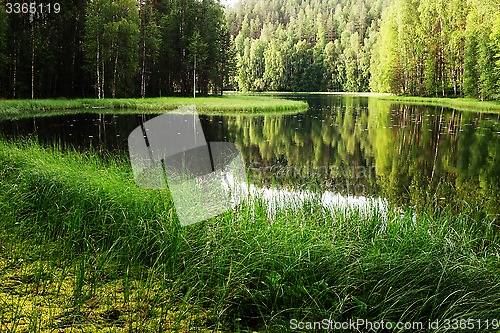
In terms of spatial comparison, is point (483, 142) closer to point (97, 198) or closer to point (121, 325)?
point (97, 198)

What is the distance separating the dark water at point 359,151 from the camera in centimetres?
805

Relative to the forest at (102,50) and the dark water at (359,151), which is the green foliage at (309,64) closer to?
the forest at (102,50)

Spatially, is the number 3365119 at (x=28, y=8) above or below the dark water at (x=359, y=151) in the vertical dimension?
above

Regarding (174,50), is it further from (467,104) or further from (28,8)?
(467,104)

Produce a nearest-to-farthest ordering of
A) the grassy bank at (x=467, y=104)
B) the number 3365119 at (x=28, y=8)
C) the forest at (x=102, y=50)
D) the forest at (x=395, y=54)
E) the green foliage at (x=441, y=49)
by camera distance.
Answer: the number 3365119 at (x=28, y=8) < the grassy bank at (x=467, y=104) < the forest at (x=102, y=50) < the green foliage at (x=441, y=49) < the forest at (x=395, y=54)

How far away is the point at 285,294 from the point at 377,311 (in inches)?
24.9

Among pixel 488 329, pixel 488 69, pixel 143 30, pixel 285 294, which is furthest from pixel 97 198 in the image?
pixel 143 30

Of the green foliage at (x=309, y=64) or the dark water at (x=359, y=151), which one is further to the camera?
the green foliage at (x=309, y=64)

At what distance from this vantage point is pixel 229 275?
317 cm

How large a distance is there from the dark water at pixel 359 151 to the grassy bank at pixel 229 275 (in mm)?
1892

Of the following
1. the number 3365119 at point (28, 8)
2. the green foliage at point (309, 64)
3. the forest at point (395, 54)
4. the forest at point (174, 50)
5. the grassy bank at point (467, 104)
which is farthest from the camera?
the green foliage at point (309, 64)

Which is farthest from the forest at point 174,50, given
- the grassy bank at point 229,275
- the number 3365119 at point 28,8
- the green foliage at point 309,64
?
the grassy bank at point 229,275

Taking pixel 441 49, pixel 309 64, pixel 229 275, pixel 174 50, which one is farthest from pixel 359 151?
pixel 309 64

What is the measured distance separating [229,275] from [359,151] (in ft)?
36.6
